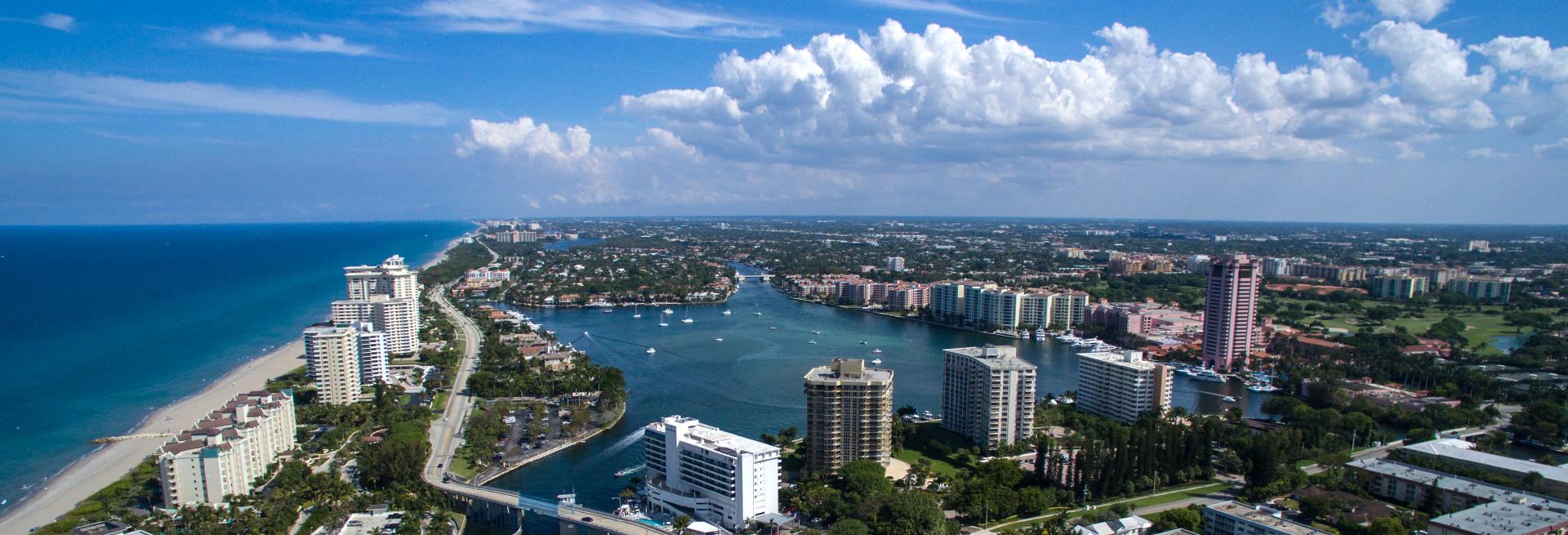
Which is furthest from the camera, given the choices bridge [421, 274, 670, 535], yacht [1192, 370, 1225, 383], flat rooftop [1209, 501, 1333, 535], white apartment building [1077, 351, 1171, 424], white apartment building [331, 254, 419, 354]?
white apartment building [331, 254, 419, 354]

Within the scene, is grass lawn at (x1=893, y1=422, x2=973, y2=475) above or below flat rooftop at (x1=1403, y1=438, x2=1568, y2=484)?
below

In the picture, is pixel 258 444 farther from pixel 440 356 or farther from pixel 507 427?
pixel 440 356

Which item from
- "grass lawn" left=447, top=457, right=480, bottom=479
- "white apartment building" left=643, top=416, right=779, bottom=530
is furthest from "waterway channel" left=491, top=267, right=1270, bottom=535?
"white apartment building" left=643, top=416, right=779, bottom=530

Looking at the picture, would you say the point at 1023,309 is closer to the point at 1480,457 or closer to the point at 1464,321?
the point at 1464,321

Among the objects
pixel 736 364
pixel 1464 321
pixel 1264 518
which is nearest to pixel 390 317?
pixel 736 364

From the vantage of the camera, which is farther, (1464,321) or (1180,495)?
(1464,321)

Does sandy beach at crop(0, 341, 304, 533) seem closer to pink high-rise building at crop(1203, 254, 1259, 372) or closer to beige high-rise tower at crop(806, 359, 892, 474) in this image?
beige high-rise tower at crop(806, 359, 892, 474)

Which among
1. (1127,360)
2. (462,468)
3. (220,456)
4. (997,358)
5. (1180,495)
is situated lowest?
(462,468)

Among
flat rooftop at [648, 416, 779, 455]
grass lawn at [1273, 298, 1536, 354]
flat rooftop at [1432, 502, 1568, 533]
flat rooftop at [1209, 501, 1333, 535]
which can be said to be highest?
flat rooftop at [648, 416, 779, 455]
